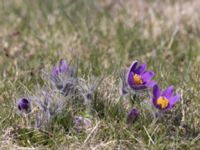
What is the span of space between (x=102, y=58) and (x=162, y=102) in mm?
1267

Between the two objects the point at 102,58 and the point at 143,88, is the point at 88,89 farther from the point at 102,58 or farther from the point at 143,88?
the point at 102,58

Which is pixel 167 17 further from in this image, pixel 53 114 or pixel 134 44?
pixel 53 114

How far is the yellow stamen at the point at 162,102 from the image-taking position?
271 cm

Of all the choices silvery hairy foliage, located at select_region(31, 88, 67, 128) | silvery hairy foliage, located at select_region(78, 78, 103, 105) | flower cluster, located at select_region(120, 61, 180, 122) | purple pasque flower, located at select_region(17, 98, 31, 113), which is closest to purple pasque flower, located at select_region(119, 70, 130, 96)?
flower cluster, located at select_region(120, 61, 180, 122)

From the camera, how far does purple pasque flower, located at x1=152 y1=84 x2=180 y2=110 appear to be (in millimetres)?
2709

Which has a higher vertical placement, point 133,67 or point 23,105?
point 133,67

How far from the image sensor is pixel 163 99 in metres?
2.74

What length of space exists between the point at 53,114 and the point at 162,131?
1.59 feet

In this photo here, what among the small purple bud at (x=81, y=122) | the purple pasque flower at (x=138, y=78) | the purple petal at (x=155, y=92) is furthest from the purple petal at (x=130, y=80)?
the small purple bud at (x=81, y=122)

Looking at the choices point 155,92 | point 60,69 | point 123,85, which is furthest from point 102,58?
point 155,92

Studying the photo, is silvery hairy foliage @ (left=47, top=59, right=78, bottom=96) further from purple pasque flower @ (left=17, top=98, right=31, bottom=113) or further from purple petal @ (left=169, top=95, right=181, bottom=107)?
purple petal @ (left=169, top=95, right=181, bottom=107)

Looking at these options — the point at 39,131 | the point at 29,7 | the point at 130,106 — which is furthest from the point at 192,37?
the point at 39,131

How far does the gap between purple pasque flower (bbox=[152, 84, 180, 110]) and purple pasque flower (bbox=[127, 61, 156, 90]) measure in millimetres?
58

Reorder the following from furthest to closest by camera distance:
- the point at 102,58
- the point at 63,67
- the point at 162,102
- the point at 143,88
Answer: the point at 102,58
the point at 63,67
the point at 143,88
the point at 162,102
